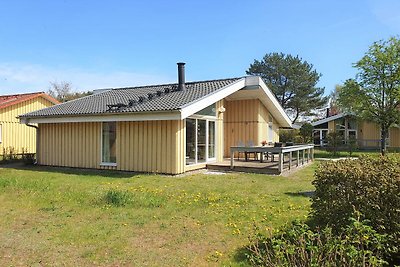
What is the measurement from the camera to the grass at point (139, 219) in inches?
185

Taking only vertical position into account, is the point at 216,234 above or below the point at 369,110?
below

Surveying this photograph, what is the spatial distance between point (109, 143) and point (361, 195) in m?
11.8

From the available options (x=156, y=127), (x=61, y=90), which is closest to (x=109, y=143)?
(x=156, y=127)

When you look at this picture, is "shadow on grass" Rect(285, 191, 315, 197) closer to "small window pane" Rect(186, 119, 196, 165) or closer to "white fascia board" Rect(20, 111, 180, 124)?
"white fascia board" Rect(20, 111, 180, 124)

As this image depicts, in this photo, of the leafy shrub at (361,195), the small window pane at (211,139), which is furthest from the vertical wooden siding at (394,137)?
the leafy shrub at (361,195)

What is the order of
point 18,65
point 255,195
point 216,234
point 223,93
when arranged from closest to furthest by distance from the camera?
point 216,234, point 255,195, point 223,93, point 18,65

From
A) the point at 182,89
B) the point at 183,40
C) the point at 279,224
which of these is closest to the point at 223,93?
the point at 182,89

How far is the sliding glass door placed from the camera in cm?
1380

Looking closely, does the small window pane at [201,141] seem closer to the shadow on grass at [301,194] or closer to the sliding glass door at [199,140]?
the sliding glass door at [199,140]

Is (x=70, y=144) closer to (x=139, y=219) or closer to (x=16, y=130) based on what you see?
(x=16, y=130)

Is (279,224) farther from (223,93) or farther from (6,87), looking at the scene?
(6,87)

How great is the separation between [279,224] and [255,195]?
286 centimetres

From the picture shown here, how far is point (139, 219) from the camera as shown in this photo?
253 inches

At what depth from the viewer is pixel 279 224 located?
6.01 metres
